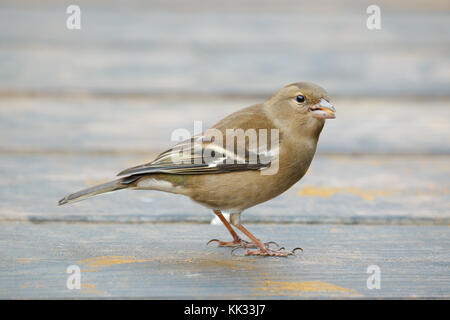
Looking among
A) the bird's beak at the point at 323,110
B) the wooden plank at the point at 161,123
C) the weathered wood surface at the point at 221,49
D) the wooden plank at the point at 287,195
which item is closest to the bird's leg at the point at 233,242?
the wooden plank at the point at 287,195

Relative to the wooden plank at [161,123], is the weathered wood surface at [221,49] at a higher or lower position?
higher

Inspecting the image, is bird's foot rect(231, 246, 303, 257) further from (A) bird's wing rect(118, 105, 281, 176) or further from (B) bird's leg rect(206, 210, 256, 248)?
(A) bird's wing rect(118, 105, 281, 176)

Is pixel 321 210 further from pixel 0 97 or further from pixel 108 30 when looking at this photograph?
pixel 108 30

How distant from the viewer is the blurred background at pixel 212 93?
2.88 meters

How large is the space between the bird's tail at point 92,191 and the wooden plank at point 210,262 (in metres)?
0.11

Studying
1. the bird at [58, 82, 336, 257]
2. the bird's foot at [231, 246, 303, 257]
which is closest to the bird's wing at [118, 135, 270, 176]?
the bird at [58, 82, 336, 257]

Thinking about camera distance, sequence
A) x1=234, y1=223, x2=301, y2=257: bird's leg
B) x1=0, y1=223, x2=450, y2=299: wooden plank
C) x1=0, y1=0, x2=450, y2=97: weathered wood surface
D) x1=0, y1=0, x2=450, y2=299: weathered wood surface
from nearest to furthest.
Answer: x1=0, y1=223, x2=450, y2=299: wooden plank < x1=0, y1=0, x2=450, y2=299: weathered wood surface < x1=234, y1=223, x2=301, y2=257: bird's leg < x1=0, y1=0, x2=450, y2=97: weathered wood surface

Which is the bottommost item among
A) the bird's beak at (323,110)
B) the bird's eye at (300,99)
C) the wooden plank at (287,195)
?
the wooden plank at (287,195)

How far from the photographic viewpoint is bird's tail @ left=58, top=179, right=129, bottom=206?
2.46 metres

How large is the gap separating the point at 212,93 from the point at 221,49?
2.87 ft

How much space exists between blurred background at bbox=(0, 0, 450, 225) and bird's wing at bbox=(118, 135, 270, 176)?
20 cm

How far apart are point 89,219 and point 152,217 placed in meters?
0.22

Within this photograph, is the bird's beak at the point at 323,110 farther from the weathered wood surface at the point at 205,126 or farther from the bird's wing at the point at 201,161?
the weathered wood surface at the point at 205,126

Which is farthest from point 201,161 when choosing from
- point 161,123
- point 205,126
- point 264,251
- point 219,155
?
point 161,123
